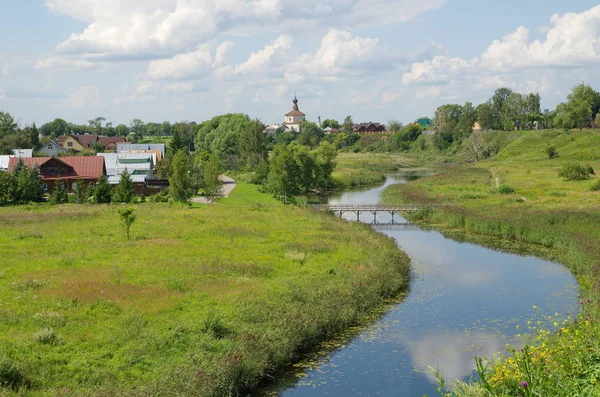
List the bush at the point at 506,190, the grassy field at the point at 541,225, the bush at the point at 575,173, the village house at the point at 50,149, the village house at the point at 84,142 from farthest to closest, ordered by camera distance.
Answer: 1. the village house at the point at 84,142
2. the village house at the point at 50,149
3. the bush at the point at 575,173
4. the bush at the point at 506,190
5. the grassy field at the point at 541,225

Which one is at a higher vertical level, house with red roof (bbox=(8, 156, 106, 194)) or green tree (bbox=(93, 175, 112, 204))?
house with red roof (bbox=(8, 156, 106, 194))

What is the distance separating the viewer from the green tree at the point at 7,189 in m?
67.2

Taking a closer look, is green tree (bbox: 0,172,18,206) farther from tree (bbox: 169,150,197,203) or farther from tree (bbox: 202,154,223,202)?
tree (bbox: 202,154,223,202)

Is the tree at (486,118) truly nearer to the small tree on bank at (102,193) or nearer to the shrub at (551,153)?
the shrub at (551,153)

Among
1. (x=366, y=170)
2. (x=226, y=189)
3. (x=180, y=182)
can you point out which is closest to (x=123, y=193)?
(x=180, y=182)

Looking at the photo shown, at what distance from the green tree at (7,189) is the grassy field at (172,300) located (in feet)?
63.6

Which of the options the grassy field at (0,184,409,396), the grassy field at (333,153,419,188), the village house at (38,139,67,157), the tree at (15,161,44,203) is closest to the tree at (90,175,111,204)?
the tree at (15,161,44,203)

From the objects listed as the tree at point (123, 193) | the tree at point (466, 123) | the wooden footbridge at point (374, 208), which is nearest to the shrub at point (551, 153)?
the tree at point (466, 123)

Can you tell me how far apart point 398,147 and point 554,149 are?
73.3 m

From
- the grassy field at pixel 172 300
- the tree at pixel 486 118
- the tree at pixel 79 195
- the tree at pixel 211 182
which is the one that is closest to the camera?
the grassy field at pixel 172 300

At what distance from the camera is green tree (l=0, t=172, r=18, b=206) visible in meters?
67.2

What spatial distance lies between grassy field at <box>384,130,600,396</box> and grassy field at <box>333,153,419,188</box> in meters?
A: 14.3

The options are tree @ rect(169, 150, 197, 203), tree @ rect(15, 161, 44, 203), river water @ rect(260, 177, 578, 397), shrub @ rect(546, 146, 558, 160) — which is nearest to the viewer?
river water @ rect(260, 177, 578, 397)

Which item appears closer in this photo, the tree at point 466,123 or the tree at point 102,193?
the tree at point 102,193
